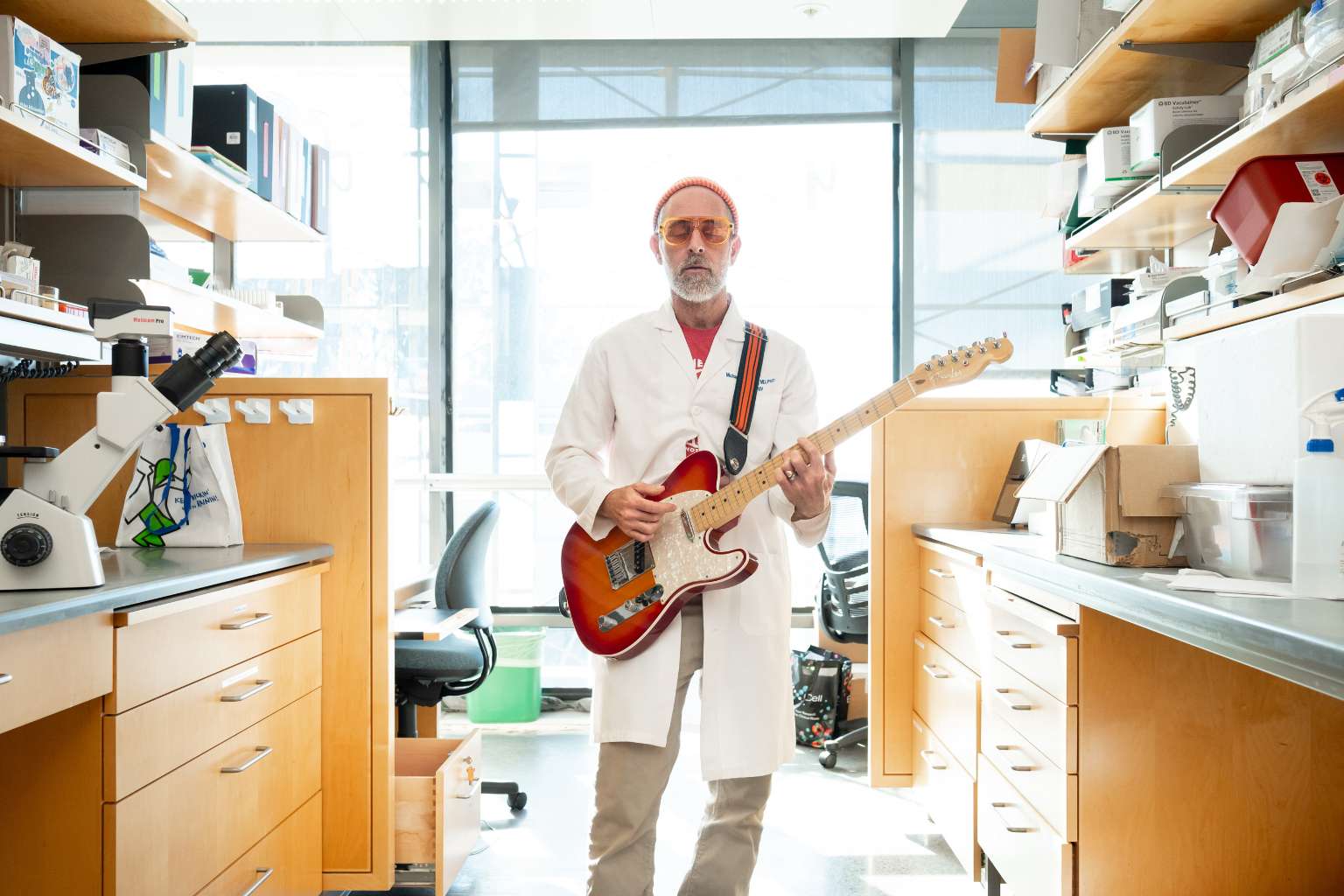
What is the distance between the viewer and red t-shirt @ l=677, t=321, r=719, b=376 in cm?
202

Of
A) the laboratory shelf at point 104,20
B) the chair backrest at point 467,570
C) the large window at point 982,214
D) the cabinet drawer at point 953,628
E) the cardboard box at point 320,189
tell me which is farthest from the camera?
the large window at point 982,214

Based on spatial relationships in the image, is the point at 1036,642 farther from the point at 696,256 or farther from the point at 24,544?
the point at 24,544

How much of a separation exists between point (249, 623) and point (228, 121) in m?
1.51

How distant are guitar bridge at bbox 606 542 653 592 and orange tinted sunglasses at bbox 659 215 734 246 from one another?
0.61m

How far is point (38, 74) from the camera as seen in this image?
184 cm

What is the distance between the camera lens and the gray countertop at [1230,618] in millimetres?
864

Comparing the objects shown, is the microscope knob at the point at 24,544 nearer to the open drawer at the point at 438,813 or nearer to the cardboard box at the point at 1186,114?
the open drawer at the point at 438,813

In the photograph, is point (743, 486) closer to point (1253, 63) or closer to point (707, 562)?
point (707, 562)

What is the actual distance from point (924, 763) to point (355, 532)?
1612mm

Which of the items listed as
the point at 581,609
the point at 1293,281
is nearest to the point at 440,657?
the point at 581,609

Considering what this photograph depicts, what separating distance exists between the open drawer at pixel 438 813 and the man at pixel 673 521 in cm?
60

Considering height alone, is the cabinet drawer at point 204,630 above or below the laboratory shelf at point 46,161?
below

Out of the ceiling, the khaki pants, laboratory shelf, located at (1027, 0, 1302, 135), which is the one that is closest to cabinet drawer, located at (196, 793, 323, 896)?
the khaki pants

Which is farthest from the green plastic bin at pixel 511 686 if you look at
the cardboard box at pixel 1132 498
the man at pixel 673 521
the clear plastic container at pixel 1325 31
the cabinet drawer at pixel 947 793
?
the clear plastic container at pixel 1325 31
